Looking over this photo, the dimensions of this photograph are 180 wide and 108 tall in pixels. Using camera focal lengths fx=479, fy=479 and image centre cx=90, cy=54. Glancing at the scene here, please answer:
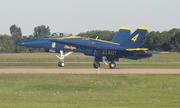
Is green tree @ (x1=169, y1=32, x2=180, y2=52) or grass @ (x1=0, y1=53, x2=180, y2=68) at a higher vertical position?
green tree @ (x1=169, y1=32, x2=180, y2=52)

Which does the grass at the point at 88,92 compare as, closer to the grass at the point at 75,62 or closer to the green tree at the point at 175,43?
the grass at the point at 75,62

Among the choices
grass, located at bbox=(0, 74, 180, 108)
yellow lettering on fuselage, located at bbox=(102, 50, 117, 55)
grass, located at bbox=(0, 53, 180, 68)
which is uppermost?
yellow lettering on fuselage, located at bbox=(102, 50, 117, 55)

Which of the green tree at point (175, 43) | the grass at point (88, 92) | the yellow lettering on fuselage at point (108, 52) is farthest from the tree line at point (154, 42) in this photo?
the grass at point (88, 92)

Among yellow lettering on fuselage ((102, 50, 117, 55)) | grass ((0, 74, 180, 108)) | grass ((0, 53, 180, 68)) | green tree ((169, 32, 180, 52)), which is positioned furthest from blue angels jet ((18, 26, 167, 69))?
green tree ((169, 32, 180, 52))

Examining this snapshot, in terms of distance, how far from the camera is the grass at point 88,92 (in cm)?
1678

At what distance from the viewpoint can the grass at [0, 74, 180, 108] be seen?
16781 millimetres

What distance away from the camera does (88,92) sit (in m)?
21.2

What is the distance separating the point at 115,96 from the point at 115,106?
3.54m

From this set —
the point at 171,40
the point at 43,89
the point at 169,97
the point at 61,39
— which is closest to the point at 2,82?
the point at 43,89

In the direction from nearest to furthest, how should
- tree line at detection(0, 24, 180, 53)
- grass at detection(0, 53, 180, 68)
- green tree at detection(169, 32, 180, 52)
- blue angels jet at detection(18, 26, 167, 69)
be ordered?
blue angels jet at detection(18, 26, 167, 69) → grass at detection(0, 53, 180, 68) → green tree at detection(169, 32, 180, 52) → tree line at detection(0, 24, 180, 53)

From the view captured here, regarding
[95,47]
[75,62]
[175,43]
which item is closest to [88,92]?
[95,47]

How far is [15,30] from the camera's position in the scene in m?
177

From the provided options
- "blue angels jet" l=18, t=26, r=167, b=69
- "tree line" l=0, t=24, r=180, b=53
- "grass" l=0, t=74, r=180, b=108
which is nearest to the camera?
"grass" l=0, t=74, r=180, b=108

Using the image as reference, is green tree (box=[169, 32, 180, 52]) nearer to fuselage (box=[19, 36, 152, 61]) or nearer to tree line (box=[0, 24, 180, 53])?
tree line (box=[0, 24, 180, 53])
